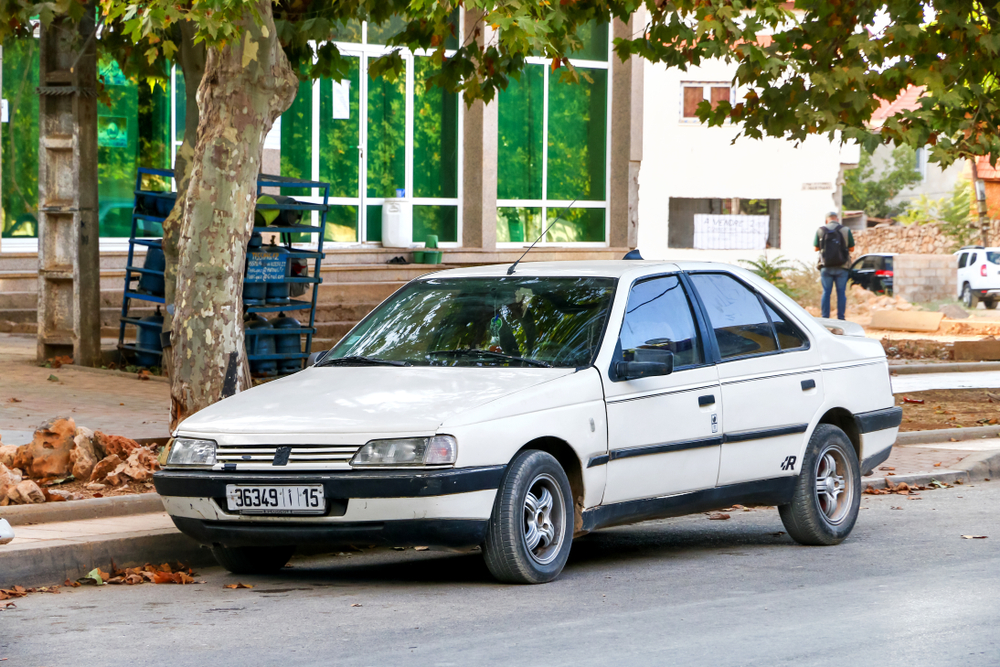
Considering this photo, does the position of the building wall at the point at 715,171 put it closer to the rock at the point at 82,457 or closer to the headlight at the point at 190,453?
the rock at the point at 82,457

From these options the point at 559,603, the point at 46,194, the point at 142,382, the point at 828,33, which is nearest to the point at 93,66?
the point at 46,194

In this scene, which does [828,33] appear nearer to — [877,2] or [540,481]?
[877,2]

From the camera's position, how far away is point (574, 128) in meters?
24.8

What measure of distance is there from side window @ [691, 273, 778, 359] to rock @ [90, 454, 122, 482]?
3.82m

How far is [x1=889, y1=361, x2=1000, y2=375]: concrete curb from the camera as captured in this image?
19562 mm

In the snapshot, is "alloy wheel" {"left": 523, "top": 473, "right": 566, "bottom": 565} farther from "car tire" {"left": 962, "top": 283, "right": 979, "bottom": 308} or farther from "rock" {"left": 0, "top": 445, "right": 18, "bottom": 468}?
"car tire" {"left": 962, "top": 283, "right": 979, "bottom": 308}

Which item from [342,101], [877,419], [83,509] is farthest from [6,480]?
[342,101]

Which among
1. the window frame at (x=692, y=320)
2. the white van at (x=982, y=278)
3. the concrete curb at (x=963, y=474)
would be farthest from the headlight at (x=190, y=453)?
the white van at (x=982, y=278)

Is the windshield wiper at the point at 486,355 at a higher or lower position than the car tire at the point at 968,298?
higher

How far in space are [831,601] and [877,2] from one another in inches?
384

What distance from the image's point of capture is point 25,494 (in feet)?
26.0

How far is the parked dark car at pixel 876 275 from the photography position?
131 ft

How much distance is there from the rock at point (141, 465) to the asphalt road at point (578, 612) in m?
1.68

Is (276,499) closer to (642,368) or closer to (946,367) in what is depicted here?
(642,368)
